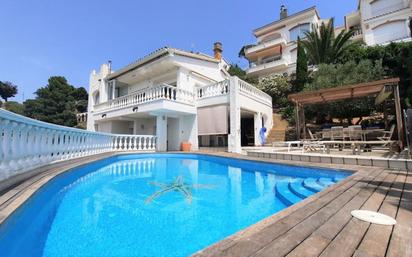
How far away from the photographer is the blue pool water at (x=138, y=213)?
2281mm

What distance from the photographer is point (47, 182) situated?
138 inches

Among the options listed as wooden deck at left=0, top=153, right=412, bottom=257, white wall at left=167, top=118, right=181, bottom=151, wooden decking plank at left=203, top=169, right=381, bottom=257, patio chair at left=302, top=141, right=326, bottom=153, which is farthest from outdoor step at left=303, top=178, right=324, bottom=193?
white wall at left=167, top=118, right=181, bottom=151

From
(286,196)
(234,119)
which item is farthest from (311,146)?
(286,196)

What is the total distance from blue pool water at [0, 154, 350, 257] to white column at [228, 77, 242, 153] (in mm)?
5663

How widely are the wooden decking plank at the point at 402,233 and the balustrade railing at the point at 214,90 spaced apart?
10.7 m

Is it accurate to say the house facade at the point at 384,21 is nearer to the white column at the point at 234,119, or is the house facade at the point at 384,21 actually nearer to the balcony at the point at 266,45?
the balcony at the point at 266,45

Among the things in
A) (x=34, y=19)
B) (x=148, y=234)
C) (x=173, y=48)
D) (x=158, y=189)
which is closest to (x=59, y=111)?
(x=34, y=19)

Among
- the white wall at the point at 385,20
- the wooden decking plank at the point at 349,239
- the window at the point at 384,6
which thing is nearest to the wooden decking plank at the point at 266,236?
the wooden decking plank at the point at 349,239

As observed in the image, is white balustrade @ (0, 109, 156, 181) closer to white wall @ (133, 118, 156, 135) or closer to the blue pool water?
→ the blue pool water

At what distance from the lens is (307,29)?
27.0m

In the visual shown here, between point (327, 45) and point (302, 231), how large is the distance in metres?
22.2

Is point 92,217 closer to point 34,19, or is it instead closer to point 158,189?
point 158,189

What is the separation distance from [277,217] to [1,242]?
8.21 feet

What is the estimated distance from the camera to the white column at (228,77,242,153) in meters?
11.8
